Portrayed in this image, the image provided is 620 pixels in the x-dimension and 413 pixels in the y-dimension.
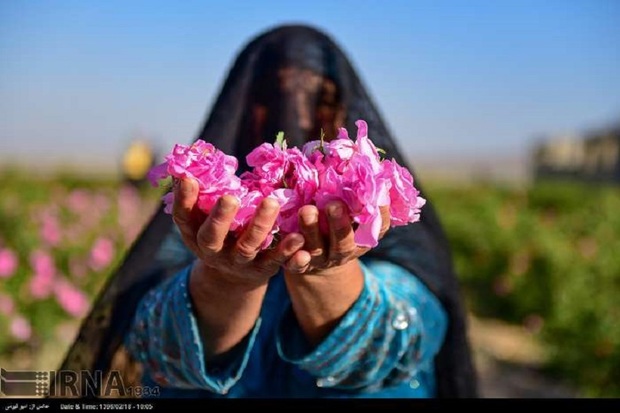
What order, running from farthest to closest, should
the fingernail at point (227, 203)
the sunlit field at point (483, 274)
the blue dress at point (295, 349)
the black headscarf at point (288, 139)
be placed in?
the sunlit field at point (483, 274), the black headscarf at point (288, 139), the blue dress at point (295, 349), the fingernail at point (227, 203)

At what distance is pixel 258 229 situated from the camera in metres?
0.79

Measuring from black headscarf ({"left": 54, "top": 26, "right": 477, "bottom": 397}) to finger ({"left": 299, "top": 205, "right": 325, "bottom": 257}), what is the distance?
48cm

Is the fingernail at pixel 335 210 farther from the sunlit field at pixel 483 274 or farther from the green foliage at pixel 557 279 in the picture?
the green foliage at pixel 557 279

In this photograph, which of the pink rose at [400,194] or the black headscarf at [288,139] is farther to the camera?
the black headscarf at [288,139]

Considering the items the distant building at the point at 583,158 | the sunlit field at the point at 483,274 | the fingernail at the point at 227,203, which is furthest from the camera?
the distant building at the point at 583,158

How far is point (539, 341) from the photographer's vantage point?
155 inches

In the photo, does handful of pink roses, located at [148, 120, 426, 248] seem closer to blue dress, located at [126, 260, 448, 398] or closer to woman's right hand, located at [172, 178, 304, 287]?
woman's right hand, located at [172, 178, 304, 287]

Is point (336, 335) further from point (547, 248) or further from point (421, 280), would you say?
point (547, 248)

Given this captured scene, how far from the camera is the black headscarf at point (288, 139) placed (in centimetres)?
137

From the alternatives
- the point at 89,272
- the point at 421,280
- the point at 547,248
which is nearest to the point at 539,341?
the point at 547,248

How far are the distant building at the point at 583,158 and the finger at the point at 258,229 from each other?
51.7 ft

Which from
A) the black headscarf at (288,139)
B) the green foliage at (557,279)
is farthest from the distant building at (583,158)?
the black headscarf at (288,139)

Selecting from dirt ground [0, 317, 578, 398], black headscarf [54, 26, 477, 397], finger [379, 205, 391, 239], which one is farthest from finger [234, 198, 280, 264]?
dirt ground [0, 317, 578, 398]

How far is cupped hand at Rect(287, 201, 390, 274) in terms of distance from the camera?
2.61ft
